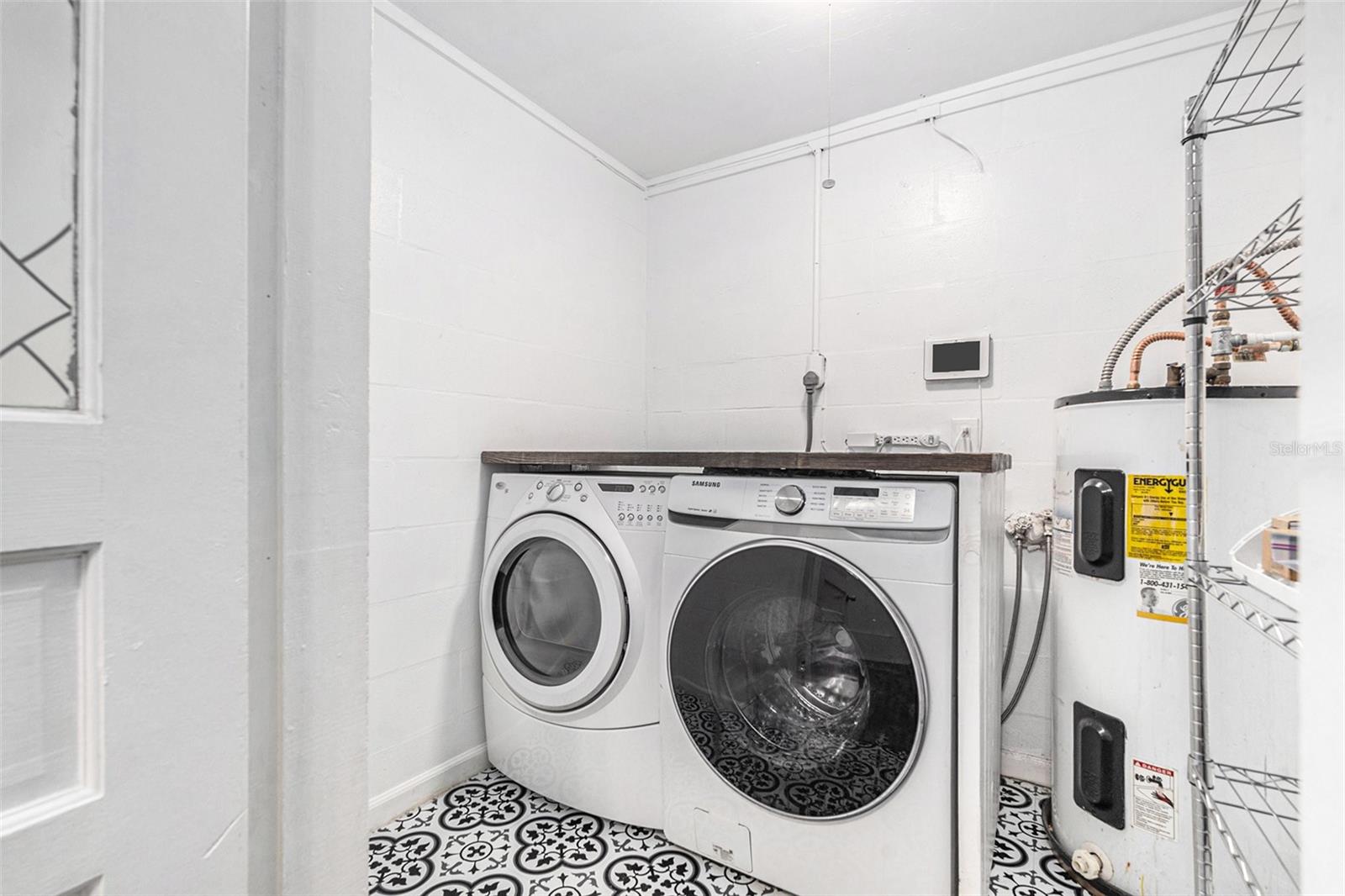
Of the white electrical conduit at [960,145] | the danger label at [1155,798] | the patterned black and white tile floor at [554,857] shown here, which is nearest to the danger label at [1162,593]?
the danger label at [1155,798]

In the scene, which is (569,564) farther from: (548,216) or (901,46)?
(901,46)

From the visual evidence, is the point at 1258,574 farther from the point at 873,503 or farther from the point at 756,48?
the point at 756,48

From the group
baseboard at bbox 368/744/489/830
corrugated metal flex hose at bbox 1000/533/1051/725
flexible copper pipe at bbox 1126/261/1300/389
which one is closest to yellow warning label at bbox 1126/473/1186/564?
flexible copper pipe at bbox 1126/261/1300/389

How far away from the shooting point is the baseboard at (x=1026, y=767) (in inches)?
73.4

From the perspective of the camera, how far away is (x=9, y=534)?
33 centimetres

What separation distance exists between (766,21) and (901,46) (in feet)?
1.45

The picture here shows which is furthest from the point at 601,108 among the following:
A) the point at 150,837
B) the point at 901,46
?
the point at 150,837

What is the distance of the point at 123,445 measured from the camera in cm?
38

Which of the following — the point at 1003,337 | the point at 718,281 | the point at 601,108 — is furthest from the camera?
the point at 718,281

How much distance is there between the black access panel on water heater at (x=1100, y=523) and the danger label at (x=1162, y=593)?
0.15 feet

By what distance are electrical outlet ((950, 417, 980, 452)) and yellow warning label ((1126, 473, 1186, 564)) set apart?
27.3 inches

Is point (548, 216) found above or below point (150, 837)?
above

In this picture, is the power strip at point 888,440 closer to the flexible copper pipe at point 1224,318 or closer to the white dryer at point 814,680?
the flexible copper pipe at point 1224,318

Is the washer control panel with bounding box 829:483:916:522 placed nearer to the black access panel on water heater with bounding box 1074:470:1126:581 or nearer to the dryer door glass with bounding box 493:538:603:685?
the black access panel on water heater with bounding box 1074:470:1126:581
